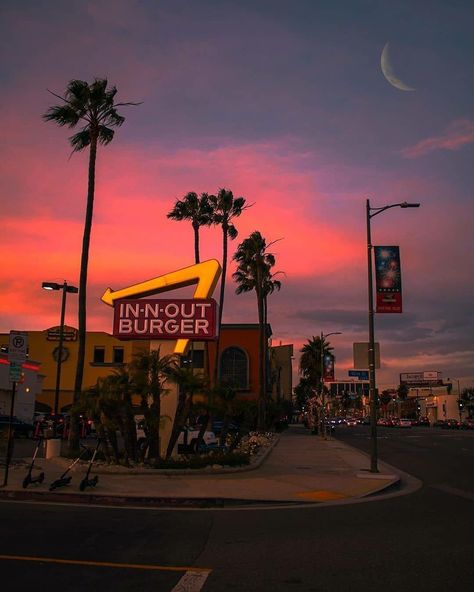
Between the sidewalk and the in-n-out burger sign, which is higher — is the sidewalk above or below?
below

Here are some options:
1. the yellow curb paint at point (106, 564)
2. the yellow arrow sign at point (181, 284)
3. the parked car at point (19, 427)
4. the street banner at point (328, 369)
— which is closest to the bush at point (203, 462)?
the yellow arrow sign at point (181, 284)

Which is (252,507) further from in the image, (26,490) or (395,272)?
(395,272)

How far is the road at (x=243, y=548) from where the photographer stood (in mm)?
6523

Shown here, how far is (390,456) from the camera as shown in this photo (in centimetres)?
2703

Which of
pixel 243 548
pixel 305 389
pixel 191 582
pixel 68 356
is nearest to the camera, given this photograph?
pixel 191 582

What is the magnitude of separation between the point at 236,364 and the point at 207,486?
5276 centimetres

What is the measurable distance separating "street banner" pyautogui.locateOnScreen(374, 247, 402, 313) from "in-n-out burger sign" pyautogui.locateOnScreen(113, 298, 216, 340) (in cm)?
554

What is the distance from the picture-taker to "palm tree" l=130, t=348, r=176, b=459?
1733cm

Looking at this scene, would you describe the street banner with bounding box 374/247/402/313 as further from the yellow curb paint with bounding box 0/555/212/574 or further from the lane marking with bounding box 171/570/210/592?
the lane marking with bounding box 171/570/210/592

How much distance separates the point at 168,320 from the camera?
20.1 metres

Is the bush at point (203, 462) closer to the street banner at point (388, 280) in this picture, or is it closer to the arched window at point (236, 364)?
the street banner at point (388, 280)

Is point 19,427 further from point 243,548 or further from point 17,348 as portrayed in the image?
point 243,548

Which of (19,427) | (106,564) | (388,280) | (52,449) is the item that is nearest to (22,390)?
(19,427)

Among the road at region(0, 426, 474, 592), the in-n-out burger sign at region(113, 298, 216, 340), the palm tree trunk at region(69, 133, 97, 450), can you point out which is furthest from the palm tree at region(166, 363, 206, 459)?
the road at region(0, 426, 474, 592)
